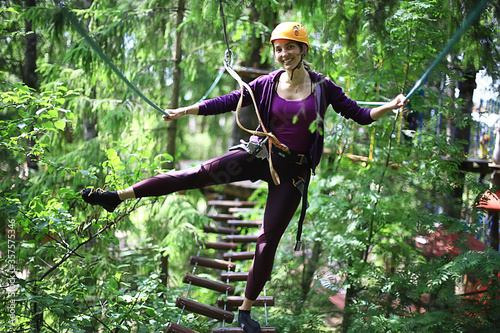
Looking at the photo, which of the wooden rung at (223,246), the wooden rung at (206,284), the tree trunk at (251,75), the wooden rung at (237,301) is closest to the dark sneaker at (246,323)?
the wooden rung at (237,301)

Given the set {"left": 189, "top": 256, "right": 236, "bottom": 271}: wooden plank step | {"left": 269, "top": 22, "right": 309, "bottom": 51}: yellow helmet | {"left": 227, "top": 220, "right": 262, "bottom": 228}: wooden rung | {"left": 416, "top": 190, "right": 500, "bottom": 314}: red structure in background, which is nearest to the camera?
{"left": 269, "top": 22, "right": 309, "bottom": 51}: yellow helmet

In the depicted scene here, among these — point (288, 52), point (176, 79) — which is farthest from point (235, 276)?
point (176, 79)

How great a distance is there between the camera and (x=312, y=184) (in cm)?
419

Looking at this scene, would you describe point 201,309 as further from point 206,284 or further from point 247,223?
point 247,223

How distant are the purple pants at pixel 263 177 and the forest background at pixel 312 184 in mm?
540

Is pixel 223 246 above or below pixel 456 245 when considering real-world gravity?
below

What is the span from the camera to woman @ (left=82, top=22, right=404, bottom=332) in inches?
89.3

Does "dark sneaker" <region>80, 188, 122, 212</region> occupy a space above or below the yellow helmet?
below

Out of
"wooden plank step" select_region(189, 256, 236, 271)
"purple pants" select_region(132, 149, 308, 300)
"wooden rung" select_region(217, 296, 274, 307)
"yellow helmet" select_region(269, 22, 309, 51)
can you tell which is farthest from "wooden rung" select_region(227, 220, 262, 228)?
"yellow helmet" select_region(269, 22, 309, 51)

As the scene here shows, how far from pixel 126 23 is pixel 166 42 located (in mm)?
811

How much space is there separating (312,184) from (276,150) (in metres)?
1.92

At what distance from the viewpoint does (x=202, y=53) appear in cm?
521

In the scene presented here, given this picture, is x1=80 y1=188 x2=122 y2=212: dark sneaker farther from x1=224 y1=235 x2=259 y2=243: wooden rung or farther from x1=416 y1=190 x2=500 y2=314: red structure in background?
x1=416 y1=190 x2=500 y2=314: red structure in background

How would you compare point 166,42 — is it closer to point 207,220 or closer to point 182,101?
point 182,101
